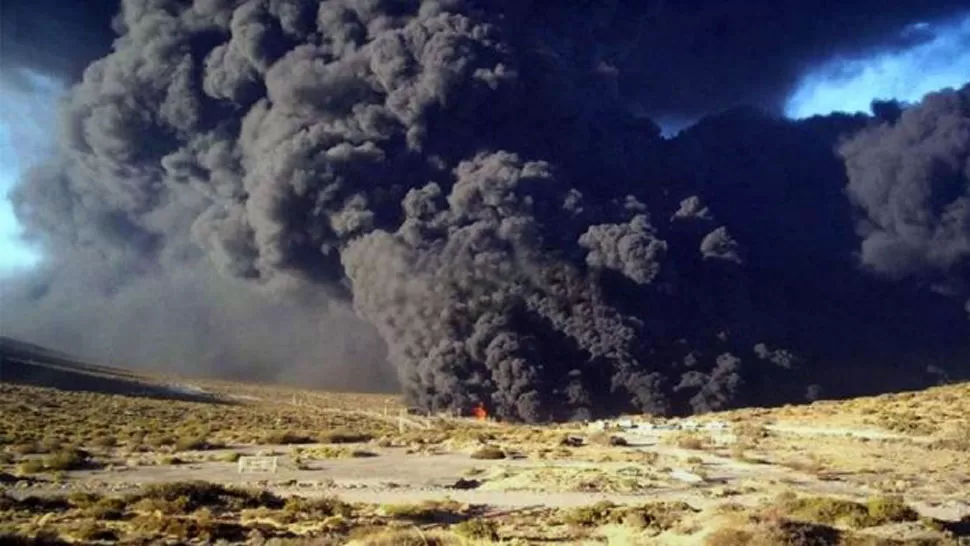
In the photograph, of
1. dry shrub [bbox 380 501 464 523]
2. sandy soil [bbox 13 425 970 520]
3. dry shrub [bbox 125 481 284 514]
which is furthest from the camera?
sandy soil [bbox 13 425 970 520]

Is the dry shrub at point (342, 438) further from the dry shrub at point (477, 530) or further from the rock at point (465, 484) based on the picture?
the dry shrub at point (477, 530)

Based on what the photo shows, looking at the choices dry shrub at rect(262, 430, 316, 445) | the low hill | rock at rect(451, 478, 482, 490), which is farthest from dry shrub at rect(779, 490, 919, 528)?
the low hill

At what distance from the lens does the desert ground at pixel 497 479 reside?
58.6 ft

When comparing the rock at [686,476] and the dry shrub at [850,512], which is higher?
the rock at [686,476]

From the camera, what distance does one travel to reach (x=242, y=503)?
71.3ft

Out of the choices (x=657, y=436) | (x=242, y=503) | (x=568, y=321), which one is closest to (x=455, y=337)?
(x=568, y=321)

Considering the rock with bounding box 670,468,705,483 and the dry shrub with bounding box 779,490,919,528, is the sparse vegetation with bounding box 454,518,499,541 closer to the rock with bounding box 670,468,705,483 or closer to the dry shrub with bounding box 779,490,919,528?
the dry shrub with bounding box 779,490,919,528

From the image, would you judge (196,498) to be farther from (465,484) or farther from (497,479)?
(497,479)

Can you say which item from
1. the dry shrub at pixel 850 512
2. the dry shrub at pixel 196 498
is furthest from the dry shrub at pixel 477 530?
the dry shrub at pixel 850 512

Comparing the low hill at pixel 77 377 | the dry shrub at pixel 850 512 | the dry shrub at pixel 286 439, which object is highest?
the low hill at pixel 77 377

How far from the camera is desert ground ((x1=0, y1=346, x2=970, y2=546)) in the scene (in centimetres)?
1786

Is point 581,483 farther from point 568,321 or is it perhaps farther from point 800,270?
point 800,270

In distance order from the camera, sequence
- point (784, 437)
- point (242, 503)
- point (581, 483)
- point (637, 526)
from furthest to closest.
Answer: point (784, 437) < point (581, 483) < point (242, 503) < point (637, 526)

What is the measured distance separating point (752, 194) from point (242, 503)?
64.1 metres
